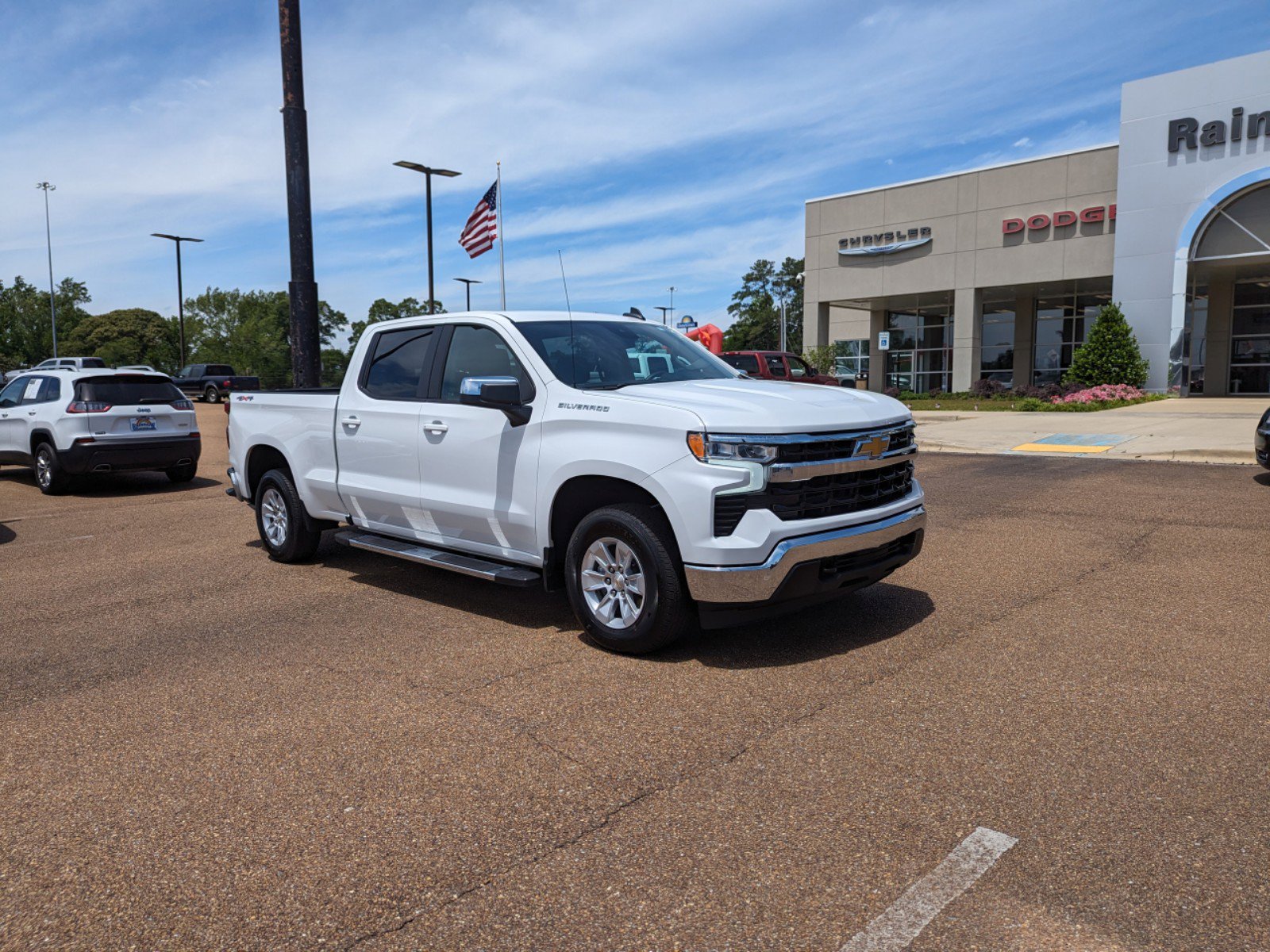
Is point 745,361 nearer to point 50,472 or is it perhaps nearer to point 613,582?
point 50,472

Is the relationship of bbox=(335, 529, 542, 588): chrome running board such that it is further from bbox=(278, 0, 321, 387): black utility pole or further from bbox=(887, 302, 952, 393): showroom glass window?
bbox=(887, 302, 952, 393): showroom glass window

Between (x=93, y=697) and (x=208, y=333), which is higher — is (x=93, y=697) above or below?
below

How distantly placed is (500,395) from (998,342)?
1469 inches

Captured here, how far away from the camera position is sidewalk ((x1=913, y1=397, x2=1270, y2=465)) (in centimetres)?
1477

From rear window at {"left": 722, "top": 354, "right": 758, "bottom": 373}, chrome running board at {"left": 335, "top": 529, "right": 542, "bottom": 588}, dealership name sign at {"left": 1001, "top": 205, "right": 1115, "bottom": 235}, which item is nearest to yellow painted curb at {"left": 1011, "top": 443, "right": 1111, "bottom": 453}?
rear window at {"left": 722, "top": 354, "right": 758, "bottom": 373}

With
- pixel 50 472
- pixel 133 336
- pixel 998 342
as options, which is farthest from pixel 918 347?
pixel 133 336

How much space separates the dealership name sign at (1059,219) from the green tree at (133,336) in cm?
7510

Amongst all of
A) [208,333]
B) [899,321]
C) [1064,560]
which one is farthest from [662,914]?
[208,333]

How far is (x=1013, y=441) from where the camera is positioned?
17.6 metres

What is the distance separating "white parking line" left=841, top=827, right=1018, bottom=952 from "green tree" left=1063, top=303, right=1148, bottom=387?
29673 millimetres

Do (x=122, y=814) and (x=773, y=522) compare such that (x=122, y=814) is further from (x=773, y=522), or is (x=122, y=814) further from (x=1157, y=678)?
(x=1157, y=678)

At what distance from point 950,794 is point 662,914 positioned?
1281mm

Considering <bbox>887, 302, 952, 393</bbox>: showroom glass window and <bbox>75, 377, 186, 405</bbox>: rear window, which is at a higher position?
<bbox>887, 302, 952, 393</bbox>: showroom glass window

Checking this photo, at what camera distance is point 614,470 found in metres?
5.05
